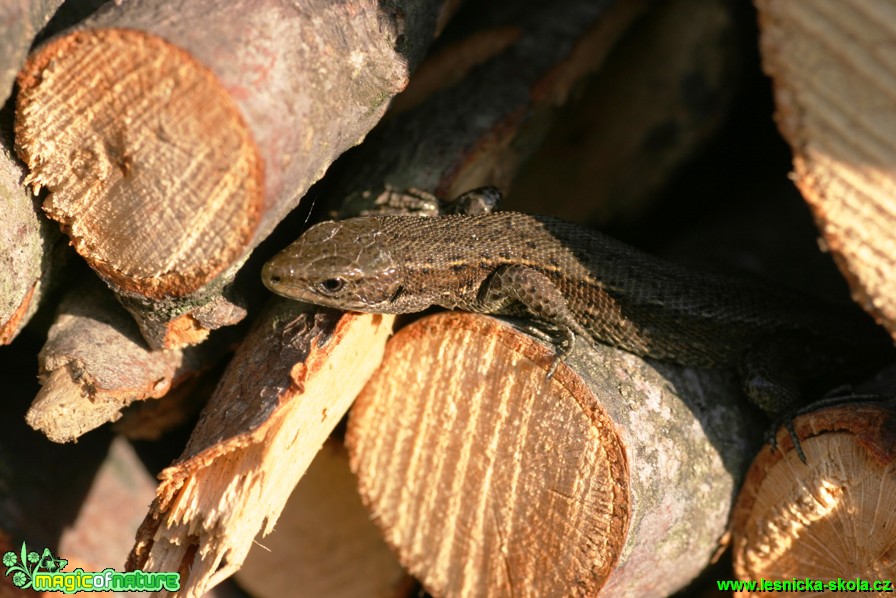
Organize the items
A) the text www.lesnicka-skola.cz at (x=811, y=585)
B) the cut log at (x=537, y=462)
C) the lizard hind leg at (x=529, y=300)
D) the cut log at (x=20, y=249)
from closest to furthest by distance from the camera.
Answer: the cut log at (x=20, y=249) < the text www.lesnicka-skola.cz at (x=811, y=585) < the cut log at (x=537, y=462) < the lizard hind leg at (x=529, y=300)

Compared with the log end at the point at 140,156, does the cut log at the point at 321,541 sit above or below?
below

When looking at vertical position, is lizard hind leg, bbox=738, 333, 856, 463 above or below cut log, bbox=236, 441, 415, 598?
above

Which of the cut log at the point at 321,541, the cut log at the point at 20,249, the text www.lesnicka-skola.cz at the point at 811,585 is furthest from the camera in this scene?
the cut log at the point at 321,541

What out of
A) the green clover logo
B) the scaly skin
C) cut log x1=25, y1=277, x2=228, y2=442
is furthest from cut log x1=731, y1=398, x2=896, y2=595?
the green clover logo

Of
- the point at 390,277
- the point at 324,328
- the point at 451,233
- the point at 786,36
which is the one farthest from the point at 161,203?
the point at 786,36

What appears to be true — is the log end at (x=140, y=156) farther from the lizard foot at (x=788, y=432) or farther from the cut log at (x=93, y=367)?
the lizard foot at (x=788, y=432)

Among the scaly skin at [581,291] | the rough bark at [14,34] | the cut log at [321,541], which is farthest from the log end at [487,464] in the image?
the rough bark at [14,34]

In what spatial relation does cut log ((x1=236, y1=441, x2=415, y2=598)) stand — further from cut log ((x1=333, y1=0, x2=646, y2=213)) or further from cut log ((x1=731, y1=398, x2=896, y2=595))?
cut log ((x1=731, y1=398, x2=896, y2=595))

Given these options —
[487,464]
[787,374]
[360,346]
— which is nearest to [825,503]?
[787,374]
